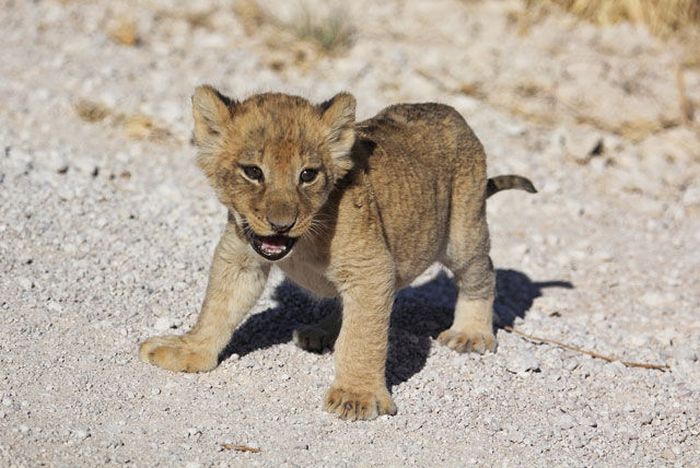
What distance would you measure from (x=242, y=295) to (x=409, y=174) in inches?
53.4

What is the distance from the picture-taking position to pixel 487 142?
12672 mm

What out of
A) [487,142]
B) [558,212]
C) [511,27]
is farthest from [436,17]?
[558,212]

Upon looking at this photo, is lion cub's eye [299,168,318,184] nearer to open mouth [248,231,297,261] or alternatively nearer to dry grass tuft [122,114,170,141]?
open mouth [248,231,297,261]

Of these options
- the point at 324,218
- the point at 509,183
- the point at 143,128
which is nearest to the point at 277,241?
the point at 324,218

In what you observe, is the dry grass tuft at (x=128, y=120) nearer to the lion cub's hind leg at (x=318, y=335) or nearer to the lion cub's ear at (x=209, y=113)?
the lion cub's hind leg at (x=318, y=335)

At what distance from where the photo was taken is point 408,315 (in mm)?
8312

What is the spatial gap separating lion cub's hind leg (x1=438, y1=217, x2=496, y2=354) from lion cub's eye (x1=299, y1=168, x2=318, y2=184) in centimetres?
194

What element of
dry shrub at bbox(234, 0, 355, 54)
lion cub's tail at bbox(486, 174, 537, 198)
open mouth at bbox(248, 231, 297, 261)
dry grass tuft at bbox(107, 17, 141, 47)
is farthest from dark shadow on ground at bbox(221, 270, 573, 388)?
dry grass tuft at bbox(107, 17, 141, 47)

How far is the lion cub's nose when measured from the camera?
568 centimetres

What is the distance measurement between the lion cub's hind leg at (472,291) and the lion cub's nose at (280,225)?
218cm

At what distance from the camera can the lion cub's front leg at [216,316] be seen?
6605 mm

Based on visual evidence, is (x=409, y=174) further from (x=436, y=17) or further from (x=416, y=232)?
(x=436, y=17)

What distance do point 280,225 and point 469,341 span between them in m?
2.46

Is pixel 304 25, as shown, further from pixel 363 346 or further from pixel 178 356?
pixel 363 346
